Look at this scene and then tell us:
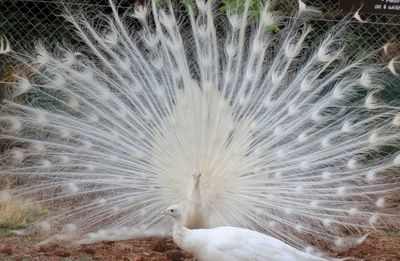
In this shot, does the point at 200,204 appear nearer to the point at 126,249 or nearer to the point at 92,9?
the point at 126,249

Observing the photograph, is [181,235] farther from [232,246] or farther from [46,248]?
[46,248]

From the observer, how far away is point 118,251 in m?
5.21

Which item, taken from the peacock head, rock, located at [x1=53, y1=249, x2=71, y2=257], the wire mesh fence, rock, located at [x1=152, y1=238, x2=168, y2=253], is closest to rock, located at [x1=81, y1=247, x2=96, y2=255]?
rock, located at [x1=53, y1=249, x2=71, y2=257]

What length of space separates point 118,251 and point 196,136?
95 cm

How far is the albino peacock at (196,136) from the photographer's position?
17.1ft

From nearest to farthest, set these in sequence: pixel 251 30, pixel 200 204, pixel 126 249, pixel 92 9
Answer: pixel 200 204 → pixel 126 249 → pixel 251 30 → pixel 92 9

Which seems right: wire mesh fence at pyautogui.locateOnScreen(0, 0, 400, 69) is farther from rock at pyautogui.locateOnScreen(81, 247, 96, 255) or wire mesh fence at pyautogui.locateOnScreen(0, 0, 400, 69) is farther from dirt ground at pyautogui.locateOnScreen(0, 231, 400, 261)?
rock at pyautogui.locateOnScreen(81, 247, 96, 255)

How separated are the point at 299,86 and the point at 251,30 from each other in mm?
587

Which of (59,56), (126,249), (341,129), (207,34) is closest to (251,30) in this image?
(207,34)

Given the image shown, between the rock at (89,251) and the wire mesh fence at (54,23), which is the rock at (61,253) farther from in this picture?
the wire mesh fence at (54,23)

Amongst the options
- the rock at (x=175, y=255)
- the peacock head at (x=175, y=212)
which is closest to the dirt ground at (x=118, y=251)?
the rock at (x=175, y=255)

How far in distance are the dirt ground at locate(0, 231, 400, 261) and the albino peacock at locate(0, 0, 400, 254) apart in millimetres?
103

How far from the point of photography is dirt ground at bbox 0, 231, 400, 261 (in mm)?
4934

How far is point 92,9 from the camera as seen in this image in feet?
22.2
